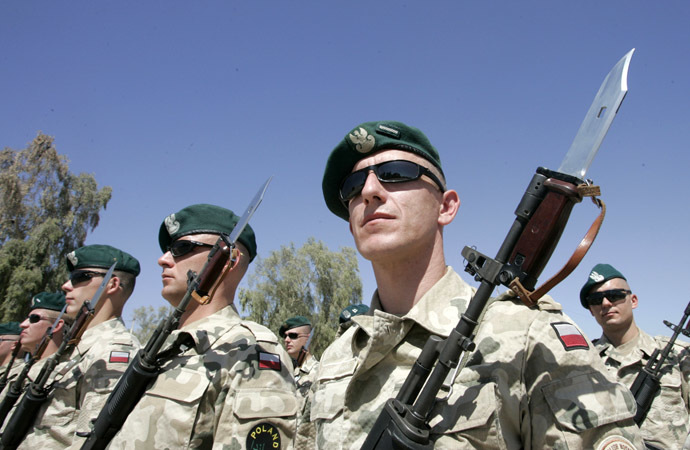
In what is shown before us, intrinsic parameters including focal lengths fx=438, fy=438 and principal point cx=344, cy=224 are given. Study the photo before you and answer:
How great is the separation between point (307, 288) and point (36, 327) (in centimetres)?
1924

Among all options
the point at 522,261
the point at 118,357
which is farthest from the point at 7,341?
the point at 522,261

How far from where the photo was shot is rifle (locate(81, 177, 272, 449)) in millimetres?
3016

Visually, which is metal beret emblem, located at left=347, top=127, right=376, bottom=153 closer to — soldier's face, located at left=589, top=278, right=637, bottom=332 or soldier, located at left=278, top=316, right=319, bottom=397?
soldier's face, located at left=589, top=278, right=637, bottom=332

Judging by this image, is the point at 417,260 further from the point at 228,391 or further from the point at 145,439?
the point at 145,439

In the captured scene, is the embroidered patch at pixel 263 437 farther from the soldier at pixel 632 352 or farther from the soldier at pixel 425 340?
the soldier at pixel 632 352

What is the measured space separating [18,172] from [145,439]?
27.5 metres

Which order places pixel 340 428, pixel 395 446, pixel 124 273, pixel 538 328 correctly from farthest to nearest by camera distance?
1. pixel 124 273
2. pixel 340 428
3. pixel 538 328
4. pixel 395 446

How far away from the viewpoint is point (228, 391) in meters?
2.97

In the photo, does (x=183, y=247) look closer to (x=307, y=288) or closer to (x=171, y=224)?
(x=171, y=224)

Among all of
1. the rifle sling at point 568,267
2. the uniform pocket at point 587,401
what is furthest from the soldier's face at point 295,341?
the rifle sling at point 568,267

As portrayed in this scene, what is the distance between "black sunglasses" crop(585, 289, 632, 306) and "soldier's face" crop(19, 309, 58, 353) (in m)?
8.46

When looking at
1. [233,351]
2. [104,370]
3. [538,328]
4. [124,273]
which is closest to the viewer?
[538,328]

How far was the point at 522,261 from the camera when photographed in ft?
5.26

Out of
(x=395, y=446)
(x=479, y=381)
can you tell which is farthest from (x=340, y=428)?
(x=479, y=381)
